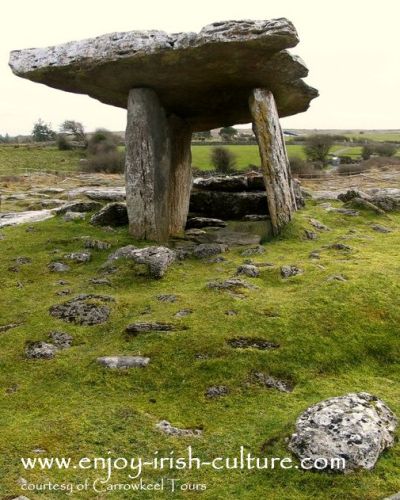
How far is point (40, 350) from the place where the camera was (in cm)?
834

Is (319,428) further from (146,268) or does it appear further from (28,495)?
(146,268)

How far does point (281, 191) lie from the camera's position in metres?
15.3

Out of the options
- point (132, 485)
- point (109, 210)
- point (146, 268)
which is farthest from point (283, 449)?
point (109, 210)

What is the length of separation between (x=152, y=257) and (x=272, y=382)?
5.18 m

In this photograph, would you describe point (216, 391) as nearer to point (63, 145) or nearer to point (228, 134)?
point (63, 145)

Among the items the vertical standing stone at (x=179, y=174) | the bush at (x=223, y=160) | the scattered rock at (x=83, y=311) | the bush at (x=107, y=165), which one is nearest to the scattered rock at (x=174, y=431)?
the scattered rock at (x=83, y=311)

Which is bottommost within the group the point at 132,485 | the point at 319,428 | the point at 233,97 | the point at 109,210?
the point at 132,485

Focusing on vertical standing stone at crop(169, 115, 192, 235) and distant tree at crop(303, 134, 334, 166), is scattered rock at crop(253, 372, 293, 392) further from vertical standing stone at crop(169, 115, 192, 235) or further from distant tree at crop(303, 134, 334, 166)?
distant tree at crop(303, 134, 334, 166)

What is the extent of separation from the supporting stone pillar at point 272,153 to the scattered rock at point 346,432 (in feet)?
31.6

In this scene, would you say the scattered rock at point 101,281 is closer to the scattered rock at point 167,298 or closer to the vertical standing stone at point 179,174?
the scattered rock at point 167,298

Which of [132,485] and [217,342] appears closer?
[132,485]

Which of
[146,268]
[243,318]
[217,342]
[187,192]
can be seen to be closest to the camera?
[217,342]

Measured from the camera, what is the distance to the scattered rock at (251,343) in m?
8.05

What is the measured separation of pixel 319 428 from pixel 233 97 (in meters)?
12.6
